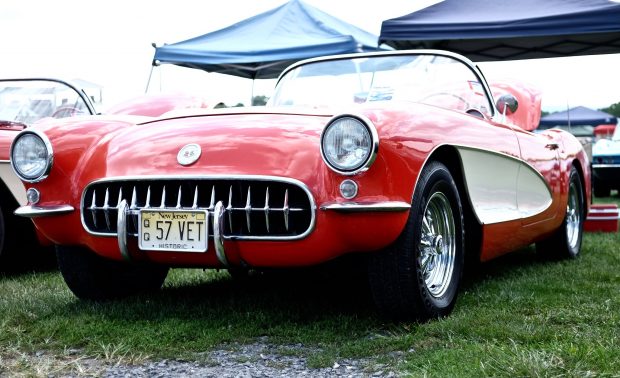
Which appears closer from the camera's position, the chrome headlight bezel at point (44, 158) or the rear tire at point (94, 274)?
the chrome headlight bezel at point (44, 158)

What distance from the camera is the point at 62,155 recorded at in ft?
11.0

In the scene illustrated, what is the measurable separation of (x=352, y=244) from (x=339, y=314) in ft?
1.75

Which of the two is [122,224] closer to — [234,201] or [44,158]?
[234,201]

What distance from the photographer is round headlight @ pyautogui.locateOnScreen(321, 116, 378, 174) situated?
2850mm

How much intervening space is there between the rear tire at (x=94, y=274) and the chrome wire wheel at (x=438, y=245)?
4.66 feet

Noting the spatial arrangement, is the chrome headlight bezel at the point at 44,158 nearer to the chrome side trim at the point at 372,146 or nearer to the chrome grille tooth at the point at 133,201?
the chrome grille tooth at the point at 133,201

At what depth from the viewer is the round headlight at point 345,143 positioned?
2850 millimetres

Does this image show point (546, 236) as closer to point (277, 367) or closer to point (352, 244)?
point (352, 244)

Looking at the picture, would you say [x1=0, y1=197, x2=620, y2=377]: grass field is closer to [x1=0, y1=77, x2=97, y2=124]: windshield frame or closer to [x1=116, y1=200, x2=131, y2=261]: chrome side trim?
[x1=116, y1=200, x2=131, y2=261]: chrome side trim

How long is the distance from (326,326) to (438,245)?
0.60 m

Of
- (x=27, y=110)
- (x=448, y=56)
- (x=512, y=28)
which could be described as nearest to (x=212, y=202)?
(x=448, y=56)

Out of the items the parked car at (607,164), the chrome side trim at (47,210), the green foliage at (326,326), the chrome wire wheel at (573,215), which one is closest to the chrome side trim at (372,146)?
the green foliage at (326,326)

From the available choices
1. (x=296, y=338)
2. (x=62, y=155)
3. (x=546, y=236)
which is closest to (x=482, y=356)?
(x=296, y=338)

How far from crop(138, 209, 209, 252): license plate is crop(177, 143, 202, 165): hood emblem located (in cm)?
20
